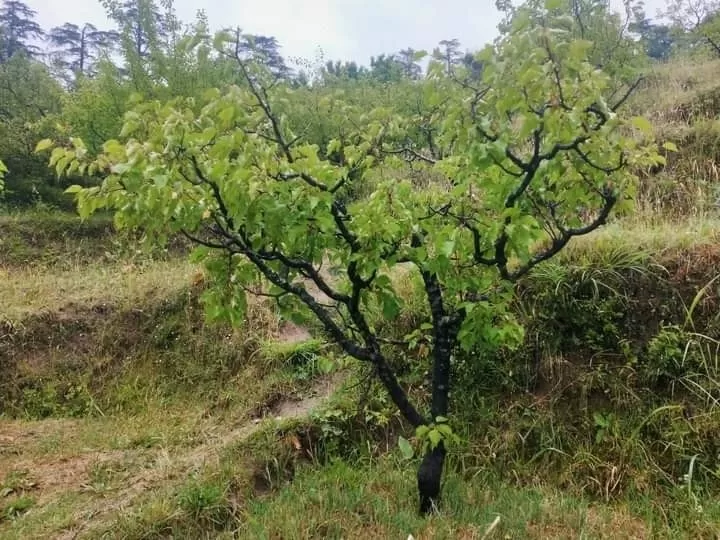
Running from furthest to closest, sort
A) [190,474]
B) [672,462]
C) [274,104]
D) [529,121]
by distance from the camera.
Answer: [190,474] → [672,462] → [274,104] → [529,121]

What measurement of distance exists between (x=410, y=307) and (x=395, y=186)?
6.88 ft

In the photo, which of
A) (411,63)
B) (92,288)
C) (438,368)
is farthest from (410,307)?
(411,63)

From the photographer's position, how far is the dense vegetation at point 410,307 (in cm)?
196

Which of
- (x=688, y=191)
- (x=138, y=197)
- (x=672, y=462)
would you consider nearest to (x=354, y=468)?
(x=672, y=462)

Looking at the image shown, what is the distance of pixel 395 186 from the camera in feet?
7.17

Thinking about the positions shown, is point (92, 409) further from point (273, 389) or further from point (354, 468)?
point (354, 468)

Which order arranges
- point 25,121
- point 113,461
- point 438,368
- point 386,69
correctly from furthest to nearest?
point 386,69, point 25,121, point 113,461, point 438,368

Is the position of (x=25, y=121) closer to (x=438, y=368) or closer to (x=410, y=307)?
(x=410, y=307)

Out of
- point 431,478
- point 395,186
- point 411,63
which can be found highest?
point 411,63

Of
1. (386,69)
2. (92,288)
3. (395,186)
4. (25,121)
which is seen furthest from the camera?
(386,69)

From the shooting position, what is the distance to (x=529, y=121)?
1822 millimetres

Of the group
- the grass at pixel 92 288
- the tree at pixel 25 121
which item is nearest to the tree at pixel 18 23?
the tree at pixel 25 121

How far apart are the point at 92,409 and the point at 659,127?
7.97 meters

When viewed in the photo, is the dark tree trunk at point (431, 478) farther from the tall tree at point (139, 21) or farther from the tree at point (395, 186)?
the tall tree at point (139, 21)
